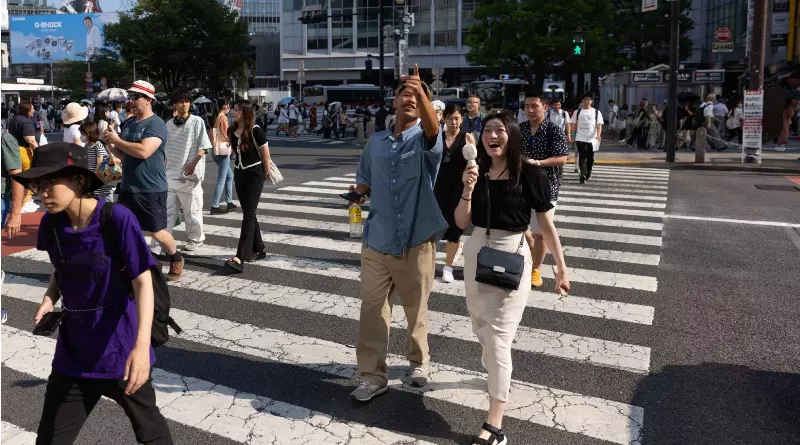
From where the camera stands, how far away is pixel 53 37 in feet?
285

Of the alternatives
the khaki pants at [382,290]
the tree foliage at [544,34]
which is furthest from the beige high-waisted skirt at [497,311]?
the tree foliage at [544,34]

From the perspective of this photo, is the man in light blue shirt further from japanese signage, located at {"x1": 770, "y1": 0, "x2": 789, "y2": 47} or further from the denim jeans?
japanese signage, located at {"x1": 770, "y1": 0, "x2": 789, "y2": 47}

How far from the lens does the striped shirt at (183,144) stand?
7871 mm

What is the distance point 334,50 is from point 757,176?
68.6m

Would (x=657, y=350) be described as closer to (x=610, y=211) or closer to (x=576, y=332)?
(x=576, y=332)

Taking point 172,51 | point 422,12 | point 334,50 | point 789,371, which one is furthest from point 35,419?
point 334,50

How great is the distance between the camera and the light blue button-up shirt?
440cm

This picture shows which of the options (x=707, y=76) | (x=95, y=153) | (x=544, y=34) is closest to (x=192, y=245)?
(x=95, y=153)

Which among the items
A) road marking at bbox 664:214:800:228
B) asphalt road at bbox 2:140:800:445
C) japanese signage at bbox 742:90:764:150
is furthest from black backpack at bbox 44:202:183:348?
japanese signage at bbox 742:90:764:150

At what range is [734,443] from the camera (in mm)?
→ 4004

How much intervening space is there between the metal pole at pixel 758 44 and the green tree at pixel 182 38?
133 feet

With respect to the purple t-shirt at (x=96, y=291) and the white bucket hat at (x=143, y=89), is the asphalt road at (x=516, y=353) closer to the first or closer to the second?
the purple t-shirt at (x=96, y=291)

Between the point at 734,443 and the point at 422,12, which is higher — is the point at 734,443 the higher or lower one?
the lower one

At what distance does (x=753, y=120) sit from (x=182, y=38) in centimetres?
4254
